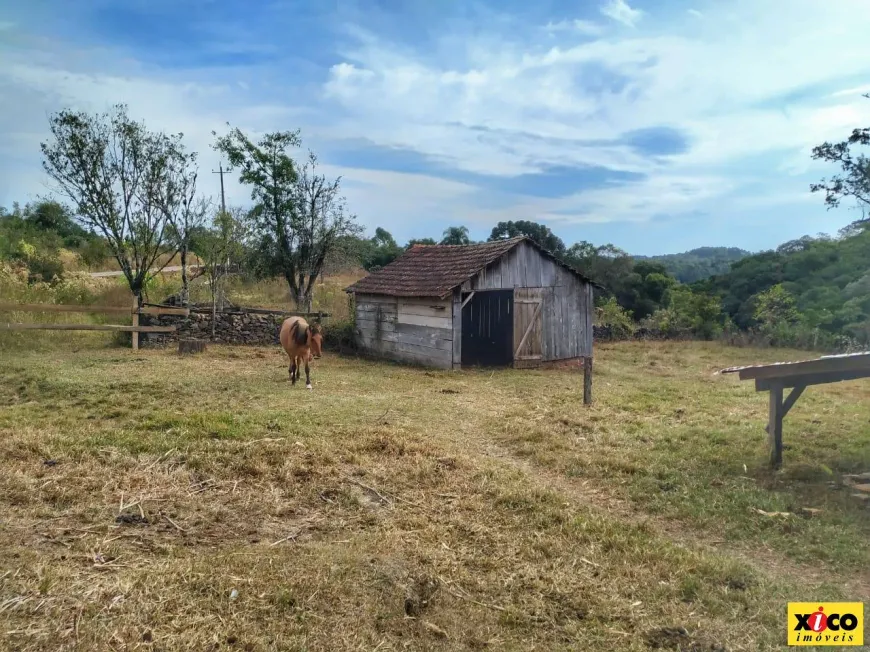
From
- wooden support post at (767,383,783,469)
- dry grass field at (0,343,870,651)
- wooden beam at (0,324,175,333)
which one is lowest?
dry grass field at (0,343,870,651)

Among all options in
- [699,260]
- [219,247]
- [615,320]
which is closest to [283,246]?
[219,247]

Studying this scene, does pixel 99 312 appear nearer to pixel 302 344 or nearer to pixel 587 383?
pixel 302 344

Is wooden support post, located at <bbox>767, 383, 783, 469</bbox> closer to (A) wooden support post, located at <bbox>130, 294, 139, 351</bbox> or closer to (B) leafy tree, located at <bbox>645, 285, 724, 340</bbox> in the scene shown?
(A) wooden support post, located at <bbox>130, 294, 139, 351</bbox>

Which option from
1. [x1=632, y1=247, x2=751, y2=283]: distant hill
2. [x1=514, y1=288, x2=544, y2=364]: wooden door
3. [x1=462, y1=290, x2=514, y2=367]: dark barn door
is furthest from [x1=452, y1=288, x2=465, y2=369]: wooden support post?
[x1=632, y1=247, x2=751, y2=283]: distant hill

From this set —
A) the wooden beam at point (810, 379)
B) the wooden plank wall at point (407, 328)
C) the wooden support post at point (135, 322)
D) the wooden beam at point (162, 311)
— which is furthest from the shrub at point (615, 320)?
the wooden beam at point (810, 379)

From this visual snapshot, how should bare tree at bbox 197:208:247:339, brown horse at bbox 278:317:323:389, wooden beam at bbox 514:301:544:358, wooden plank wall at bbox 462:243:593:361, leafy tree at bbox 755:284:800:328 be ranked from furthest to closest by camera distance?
leafy tree at bbox 755:284:800:328
bare tree at bbox 197:208:247:339
wooden beam at bbox 514:301:544:358
wooden plank wall at bbox 462:243:593:361
brown horse at bbox 278:317:323:389

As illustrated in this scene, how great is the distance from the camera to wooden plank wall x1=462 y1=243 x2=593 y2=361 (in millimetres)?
16266

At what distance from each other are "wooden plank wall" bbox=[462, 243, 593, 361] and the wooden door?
19 centimetres

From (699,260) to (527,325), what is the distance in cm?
4238

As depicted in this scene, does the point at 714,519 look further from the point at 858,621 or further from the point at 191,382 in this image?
the point at 191,382

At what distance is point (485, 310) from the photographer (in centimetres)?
1725

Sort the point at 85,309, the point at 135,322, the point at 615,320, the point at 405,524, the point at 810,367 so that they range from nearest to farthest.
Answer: the point at 405,524, the point at 810,367, the point at 85,309, the point at 135,322, the point at 615,320

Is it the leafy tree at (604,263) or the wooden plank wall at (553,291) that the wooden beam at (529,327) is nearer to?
the wooden plank wall at (553,291)

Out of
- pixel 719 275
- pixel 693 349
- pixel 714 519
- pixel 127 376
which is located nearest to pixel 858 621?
pixel 714 519
